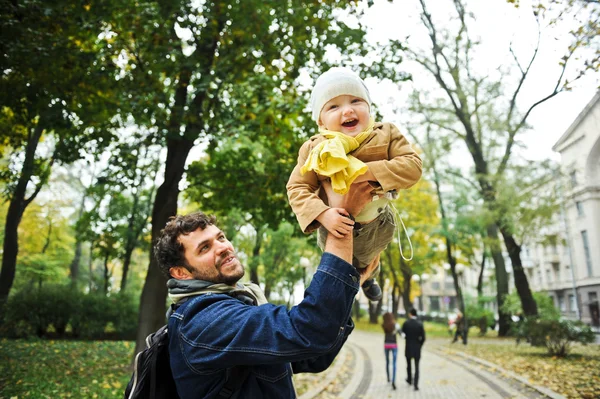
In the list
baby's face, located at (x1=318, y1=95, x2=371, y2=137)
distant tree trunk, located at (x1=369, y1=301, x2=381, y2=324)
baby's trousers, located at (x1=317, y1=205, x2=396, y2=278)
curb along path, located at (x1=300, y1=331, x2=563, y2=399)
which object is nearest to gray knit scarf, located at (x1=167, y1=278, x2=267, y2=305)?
baby's trousers, located at (x1=317, y1=205, x2=396, y2=278)

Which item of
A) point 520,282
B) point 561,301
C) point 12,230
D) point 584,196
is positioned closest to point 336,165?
point 12,230

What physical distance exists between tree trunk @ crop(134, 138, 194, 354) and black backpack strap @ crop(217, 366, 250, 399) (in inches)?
339

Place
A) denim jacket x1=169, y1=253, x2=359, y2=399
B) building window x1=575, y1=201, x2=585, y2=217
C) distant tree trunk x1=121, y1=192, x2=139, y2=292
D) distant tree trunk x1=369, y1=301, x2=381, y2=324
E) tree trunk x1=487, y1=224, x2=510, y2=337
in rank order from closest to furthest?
denim jacket x1=169, y1=253, x2=359, y2=399 → building window x1=575, y1=201, x2=585, y2=217 → distant tree trunk x1=121, y1=192, x2=139, y2=292 → tree trunk x1=487, y1=224, x2=510, y2=337 → distant tree trunk x1=369, y1=301, x2=381, y2=324

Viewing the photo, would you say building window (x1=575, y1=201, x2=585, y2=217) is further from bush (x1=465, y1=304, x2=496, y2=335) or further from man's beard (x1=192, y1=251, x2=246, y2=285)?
man's beard (x1=192, y1=251, x2=246, y2=285)

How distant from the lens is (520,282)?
70.5 ft

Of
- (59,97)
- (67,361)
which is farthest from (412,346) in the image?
(59,97)

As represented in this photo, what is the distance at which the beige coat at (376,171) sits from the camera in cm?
183

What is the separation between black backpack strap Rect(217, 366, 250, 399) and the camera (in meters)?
2.04

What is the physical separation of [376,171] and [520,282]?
22614 mm

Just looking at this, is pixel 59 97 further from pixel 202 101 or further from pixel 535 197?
pixel 535 197

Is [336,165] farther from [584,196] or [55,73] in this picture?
[584,196]

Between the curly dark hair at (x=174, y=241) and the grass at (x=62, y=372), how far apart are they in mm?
6182

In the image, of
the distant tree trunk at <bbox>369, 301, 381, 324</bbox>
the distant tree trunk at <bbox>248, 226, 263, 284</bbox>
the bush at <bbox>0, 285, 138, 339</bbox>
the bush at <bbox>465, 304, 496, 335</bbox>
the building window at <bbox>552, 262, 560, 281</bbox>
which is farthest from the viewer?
the building window at <bbox>552, 262, 560, 281</bbox>

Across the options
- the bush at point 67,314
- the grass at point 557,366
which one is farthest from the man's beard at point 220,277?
the bush at point 67,314
